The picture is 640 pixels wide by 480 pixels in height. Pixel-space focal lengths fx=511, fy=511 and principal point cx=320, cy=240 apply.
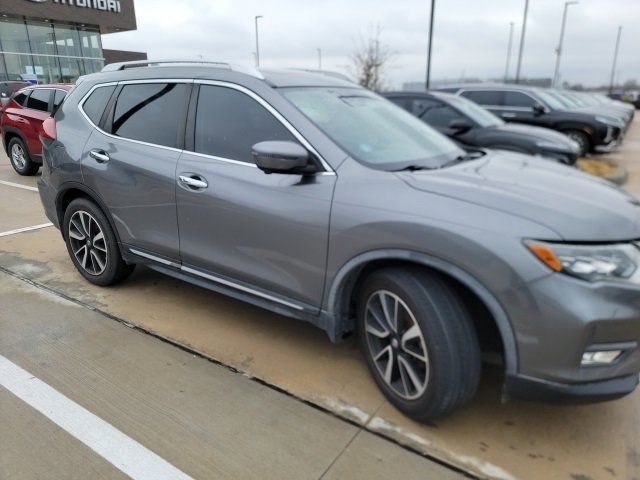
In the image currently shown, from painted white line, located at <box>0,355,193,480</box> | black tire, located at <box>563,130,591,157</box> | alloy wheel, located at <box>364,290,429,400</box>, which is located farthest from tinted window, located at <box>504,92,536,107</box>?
painted white line, located at <box>0,355,193,480</box>

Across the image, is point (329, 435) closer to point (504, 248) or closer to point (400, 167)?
point (504, 248)

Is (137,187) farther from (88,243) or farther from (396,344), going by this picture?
(396,344)

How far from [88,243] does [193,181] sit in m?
1.52

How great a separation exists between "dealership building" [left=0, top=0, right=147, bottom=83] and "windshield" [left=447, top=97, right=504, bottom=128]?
1055 inches

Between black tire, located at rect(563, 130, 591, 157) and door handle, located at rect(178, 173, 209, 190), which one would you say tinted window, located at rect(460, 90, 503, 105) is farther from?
door handle, located at rect(178, 173, 209, 190)

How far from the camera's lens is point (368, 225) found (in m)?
2.48

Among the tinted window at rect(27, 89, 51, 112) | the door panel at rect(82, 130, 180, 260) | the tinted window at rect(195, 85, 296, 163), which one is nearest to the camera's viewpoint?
the tinted window at rect(195, 85, 296, 163)

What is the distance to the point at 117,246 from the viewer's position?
3.96 m

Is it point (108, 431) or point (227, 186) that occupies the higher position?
point (227, 186)

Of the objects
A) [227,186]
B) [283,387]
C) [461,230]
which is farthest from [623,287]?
[227,186]

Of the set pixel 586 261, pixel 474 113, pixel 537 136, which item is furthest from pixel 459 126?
pixel 586 261

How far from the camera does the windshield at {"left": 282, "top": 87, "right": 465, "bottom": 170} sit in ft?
9.46

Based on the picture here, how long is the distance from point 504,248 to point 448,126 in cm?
591

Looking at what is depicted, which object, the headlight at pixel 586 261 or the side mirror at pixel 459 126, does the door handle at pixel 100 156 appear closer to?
the headlight at pixel 586 261
